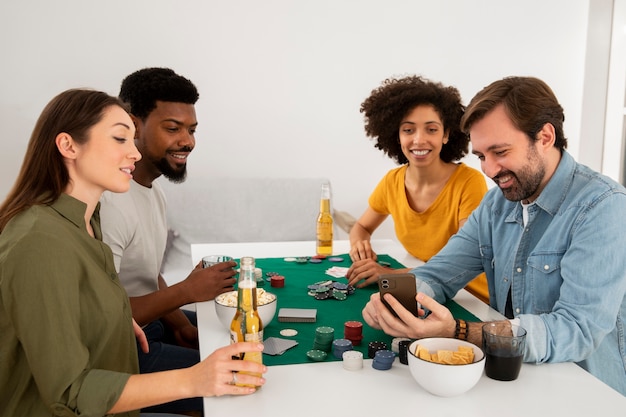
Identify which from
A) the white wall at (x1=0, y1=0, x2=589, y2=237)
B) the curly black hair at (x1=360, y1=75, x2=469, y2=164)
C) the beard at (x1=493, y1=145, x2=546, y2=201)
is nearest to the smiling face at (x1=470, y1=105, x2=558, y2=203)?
the beard at (x1=493, y1=145, x2=546, y2=201)

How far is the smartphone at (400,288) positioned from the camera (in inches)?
54.8

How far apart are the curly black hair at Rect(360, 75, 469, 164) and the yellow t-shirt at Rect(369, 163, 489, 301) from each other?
5.8 inches

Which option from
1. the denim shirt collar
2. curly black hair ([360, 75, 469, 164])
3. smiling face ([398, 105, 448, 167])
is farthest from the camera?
curly black hair ([360, 75, 469, 164])

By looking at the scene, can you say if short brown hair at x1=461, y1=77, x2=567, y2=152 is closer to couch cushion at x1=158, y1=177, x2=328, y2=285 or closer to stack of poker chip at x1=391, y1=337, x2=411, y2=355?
stack of poker chip at x1=391, y1=337, x2=411, y2=355

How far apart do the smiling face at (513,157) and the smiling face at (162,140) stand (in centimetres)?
112

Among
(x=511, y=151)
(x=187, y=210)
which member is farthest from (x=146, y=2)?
(x=511, y=151)

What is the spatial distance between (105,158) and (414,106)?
1.62 meters

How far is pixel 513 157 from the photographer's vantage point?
161cm

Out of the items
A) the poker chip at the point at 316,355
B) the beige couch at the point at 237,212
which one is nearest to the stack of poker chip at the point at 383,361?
the poker chip at the point at 316,355

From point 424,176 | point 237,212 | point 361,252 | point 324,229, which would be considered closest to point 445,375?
point 361,252

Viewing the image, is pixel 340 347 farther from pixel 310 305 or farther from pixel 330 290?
pixel 330 290

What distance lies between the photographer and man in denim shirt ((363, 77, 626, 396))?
4.42 feet

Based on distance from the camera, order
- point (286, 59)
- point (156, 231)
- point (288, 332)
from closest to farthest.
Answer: point (288, 332), point (156, 231), point (286, 59)

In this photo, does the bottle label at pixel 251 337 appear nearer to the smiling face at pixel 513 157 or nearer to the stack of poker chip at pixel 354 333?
the stack of poker chip at pixel 354 333
